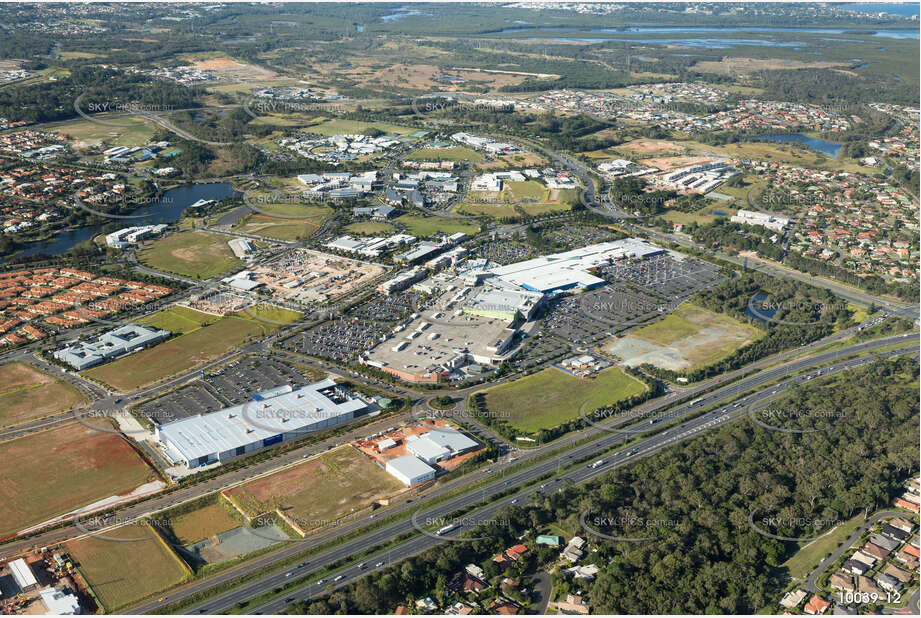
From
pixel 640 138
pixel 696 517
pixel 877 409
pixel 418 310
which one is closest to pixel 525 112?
pixel 640 138

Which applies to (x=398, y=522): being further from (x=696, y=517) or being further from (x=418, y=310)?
(x=418, y=310)

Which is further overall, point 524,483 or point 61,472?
point 61,472

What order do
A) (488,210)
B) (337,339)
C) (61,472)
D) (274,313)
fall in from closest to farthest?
(61,472) → (337,339) → (274,313) → (488,210)

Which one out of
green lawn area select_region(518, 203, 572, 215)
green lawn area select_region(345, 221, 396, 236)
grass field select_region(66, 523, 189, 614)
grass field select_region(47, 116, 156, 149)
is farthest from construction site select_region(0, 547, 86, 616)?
grass field select_region(47, 116, 156, 149)

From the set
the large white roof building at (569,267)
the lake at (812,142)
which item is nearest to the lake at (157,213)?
the large white roof building at (569,267)

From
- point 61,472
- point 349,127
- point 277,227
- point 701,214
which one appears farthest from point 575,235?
point 349,127

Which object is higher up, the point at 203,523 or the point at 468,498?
the point at 203,523

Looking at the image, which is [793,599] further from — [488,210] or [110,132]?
[110,132]
